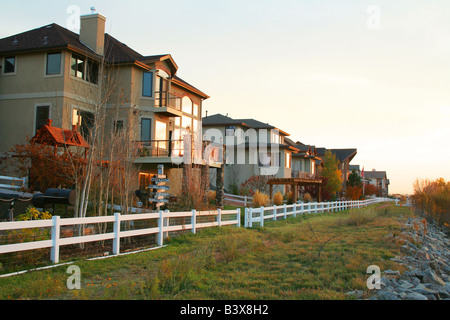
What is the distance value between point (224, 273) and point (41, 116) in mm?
16592

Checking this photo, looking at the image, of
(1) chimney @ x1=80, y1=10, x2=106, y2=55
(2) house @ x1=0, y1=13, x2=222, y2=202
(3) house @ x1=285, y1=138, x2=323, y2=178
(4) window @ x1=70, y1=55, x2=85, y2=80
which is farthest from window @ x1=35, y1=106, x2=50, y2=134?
(3) house @ x1=285, y1=138, x2=323, y2=178

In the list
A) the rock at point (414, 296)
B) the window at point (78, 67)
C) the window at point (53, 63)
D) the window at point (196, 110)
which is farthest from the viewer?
the window at point (196, 110)

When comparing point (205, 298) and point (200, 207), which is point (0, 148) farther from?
point (205, 298)

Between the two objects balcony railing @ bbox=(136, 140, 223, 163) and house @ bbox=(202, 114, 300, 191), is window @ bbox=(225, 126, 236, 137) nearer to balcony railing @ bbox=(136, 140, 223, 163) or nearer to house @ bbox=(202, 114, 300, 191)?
house @ bbox=(202, 114, 300, 191)

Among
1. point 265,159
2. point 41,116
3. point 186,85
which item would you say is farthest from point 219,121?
point 41,116

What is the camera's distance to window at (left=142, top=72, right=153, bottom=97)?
2441 cm

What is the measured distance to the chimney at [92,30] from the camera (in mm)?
23078

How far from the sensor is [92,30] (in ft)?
76.2

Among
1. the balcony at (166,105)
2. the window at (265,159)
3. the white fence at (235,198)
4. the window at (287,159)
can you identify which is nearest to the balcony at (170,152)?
the balcony at (166,105)

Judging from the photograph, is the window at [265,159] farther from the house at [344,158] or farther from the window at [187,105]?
the house at [344,158]

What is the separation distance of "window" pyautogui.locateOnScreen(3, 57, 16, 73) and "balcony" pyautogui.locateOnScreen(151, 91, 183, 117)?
7838 mm

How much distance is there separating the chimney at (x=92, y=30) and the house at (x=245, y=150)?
59.3 ft

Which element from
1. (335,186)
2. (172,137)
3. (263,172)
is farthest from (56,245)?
(335,186)

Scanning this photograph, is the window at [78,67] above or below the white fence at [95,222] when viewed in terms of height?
above
